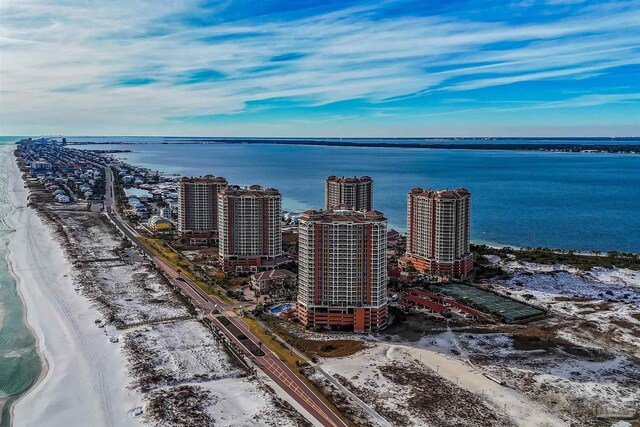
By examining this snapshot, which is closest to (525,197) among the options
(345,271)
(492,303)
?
(492,303)

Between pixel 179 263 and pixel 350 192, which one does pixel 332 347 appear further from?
pixel 350 192

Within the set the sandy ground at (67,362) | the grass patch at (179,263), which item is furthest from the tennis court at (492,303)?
the sandy ground at (67,362)

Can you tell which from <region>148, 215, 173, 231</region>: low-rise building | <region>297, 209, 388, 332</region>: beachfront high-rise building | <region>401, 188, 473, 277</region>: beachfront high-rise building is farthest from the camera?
<region>148, 215, 173, 231</region>: low-rise building

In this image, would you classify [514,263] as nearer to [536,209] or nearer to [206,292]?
[206,292]

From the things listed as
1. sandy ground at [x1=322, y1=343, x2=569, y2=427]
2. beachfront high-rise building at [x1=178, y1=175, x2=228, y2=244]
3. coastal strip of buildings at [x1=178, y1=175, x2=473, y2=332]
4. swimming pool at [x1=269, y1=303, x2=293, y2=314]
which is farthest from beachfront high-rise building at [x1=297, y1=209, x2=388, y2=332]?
beachfront high-rise building at [x1=178, y1=175, x2=228, y2=244]

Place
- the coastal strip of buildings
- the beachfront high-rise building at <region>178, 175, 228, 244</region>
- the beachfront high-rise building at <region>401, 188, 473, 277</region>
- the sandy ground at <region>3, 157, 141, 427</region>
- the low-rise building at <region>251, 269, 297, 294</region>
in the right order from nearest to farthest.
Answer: the sandy ground at <region>3, 157, 141, 427</region> → the coastal strip of buildings → the low-rise building at <region>251, 269, 297, 294</region> → the beachfront high-rise building at <region>401, 188, 473, 277</region> → the beachfront high-rise building at <region>178, 175, 228, 244</region>

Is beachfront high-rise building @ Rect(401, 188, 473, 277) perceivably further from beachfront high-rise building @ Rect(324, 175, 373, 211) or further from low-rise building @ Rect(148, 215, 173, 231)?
low-rise building @ Rect(148, 215, 173, 231)

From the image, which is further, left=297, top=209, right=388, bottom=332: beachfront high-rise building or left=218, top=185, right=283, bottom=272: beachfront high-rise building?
left=218, top=185, right=283, bottom=272: beachfront high-rise building
